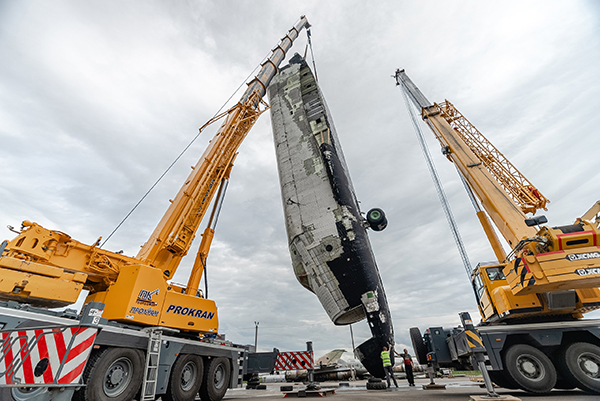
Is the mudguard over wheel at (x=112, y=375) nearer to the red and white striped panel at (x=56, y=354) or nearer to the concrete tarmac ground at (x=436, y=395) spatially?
the red and white striped panel at (x=56, y=354)

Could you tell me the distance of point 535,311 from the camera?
19.9 ft

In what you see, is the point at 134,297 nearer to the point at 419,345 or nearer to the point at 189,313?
the point at 189,313

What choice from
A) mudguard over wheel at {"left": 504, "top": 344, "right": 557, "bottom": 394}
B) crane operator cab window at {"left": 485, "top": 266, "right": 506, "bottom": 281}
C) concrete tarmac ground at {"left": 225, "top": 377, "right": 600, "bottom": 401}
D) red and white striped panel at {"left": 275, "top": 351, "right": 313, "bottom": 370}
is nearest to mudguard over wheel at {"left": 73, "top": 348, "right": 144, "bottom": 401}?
concrete tarmac ground at {"left": 225, "top": 377, "right": 600, "bottom": 401}

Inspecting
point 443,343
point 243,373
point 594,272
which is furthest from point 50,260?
point 594,272

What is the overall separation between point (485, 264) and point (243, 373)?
24.9ft

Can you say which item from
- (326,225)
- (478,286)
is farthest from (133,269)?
(478,286)

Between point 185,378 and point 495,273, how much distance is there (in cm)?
805

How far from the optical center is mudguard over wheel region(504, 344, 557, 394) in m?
5.73

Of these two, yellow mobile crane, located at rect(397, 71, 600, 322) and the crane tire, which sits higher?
yellow mobile crane, located at rect(397, 71, 600, 322)

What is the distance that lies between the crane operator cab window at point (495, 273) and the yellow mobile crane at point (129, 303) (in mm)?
7323

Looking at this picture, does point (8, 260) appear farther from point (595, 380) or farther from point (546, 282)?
point (595, 380)

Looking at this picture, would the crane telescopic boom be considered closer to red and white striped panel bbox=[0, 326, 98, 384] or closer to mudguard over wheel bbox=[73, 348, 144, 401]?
mudguard over wheel bbox=[73, 348, 144, 401]

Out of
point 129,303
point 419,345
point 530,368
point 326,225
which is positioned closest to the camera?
point 129,303

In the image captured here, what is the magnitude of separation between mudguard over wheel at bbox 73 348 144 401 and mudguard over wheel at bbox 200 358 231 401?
6.42 feet
